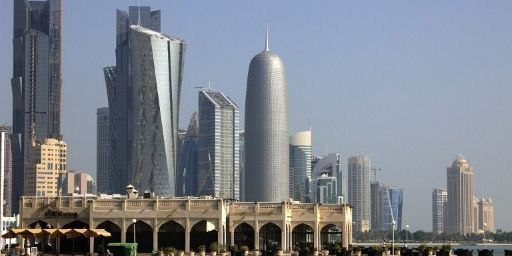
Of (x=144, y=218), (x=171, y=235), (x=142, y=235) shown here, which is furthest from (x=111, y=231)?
(x=171, y=235)

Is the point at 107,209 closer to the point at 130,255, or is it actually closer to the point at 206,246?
the point at 206,246

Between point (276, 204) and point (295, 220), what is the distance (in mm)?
3644

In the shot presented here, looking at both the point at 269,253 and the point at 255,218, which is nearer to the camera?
the point at 269,253

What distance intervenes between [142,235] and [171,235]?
2775 mm

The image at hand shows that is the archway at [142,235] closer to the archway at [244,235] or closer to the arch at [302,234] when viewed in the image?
the archway at [244,235]

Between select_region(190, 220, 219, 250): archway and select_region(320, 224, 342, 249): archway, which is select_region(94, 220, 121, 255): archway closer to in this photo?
select_region(190, 220, 219, 250): archway

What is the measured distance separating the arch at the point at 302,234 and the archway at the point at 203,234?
10491 mm

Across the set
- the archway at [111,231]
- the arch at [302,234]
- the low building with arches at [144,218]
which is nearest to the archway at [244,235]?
the low building with arches at [144,218]

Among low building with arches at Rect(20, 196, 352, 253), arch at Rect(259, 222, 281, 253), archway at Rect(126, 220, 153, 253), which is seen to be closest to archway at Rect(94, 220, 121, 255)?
Result: low building with arches at Rect(20, 196, 352, 253)

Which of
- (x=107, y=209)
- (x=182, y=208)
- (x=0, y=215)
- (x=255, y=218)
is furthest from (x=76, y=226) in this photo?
(x=0, y=215)

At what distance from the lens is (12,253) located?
286 ft

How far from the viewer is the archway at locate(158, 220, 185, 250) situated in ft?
353

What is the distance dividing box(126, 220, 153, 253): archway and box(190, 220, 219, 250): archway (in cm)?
403

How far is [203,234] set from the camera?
108 metres
